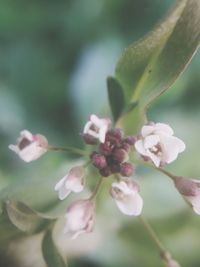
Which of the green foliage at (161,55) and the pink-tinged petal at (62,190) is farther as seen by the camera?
the green foliage at (161,55)

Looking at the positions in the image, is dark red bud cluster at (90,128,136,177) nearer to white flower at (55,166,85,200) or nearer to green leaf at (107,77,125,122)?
white flower at (55,166,85,200)

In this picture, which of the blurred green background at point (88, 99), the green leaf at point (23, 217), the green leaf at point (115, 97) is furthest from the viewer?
the blurred green background at point (88, 99)

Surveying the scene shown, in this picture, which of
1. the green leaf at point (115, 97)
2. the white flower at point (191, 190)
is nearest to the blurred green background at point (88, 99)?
the green leaf at point (115, 97)

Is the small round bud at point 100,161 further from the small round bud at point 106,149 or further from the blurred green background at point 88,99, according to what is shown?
the blurred green background at point 88,99

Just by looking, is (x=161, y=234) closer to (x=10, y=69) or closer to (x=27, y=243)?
(x=27, y=243)

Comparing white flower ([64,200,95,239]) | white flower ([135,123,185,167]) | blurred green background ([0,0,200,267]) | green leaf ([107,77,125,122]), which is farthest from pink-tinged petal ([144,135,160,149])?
blurred green background ([0,0,200,267])

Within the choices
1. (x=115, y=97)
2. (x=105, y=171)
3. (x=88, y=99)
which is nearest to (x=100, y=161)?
(x=105, y=171)

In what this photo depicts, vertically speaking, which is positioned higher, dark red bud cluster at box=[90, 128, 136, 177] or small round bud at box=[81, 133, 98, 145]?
small round bud at box=[81, 133, 98, 145]

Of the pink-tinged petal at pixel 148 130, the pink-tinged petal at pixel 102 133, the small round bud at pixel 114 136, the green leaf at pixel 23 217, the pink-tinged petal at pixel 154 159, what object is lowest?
the green leaf at pixel 23 217
